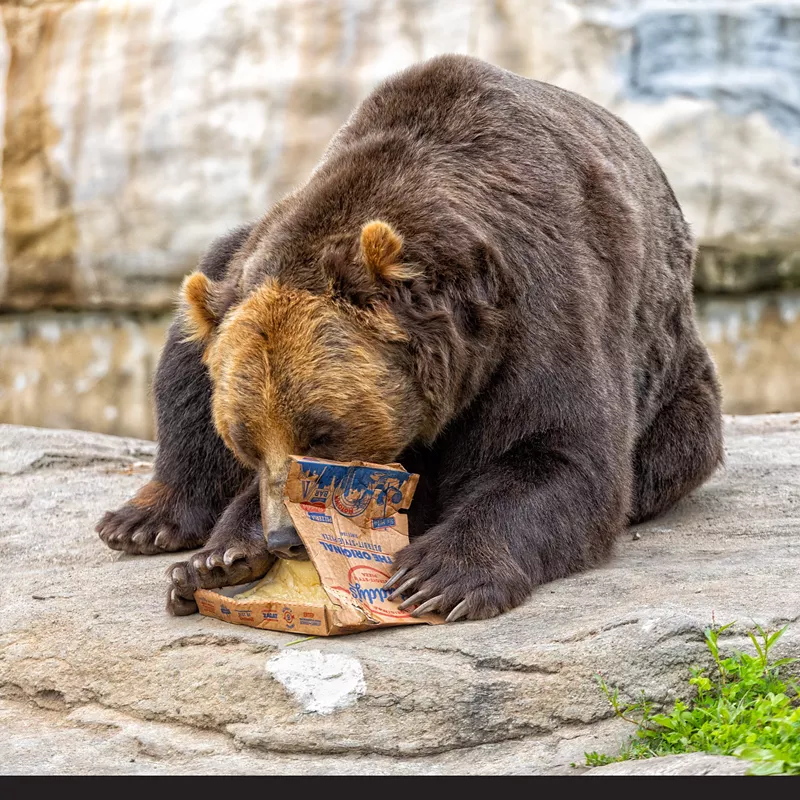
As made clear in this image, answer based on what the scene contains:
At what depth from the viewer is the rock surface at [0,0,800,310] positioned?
30.3 feet

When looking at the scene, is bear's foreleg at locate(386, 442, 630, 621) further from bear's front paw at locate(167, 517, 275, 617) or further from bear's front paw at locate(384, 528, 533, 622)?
bear's front paw at locate(167, 517, 275, 617)

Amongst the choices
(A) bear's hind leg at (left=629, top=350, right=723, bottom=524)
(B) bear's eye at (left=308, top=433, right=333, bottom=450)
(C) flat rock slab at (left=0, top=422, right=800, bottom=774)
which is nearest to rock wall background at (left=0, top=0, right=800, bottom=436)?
(A) bear's hind leg at (left=629, top=350, right=723, bottom=524)

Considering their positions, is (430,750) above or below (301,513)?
below

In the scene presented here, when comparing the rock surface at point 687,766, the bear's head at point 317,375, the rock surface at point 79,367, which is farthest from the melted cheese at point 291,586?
the rock surface at point 79,367

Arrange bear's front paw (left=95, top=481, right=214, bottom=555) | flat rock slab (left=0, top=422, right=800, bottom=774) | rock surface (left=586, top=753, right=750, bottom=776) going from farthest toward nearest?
bear's front paw (left=95, top=481, right=214, bottom=555), flat rock slab (left=0, top=422, right=800, bottom=774), rock surface (left=586, top=753, right=750, bottom=776)

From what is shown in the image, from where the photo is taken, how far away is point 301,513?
12.4ft

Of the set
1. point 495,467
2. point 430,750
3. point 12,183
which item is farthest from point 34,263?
point 430,750

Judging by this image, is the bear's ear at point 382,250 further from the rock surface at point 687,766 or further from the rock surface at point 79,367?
the rock surface at point 79,367

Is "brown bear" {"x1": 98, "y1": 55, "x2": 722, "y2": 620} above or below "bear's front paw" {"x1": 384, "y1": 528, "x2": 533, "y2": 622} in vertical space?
above

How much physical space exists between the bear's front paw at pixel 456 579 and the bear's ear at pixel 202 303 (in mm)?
1062

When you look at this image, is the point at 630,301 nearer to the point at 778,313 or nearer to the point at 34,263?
the point at 778,313

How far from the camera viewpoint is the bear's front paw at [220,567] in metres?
3.96

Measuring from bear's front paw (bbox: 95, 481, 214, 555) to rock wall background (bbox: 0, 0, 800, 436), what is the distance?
15.0ft

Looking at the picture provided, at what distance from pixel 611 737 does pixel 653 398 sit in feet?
8.36
